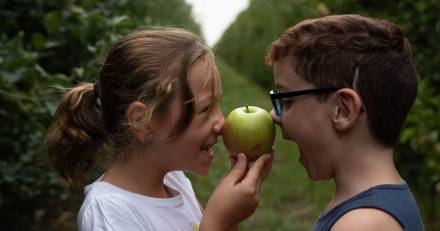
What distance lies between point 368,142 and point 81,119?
92 cm

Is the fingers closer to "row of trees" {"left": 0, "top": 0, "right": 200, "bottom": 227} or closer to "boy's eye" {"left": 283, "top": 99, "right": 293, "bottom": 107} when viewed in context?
"boy's eye" {"left": 283, "top": 99, "right": 293, "bottom": 107}

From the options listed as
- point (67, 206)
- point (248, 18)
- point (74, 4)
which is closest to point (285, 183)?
point (67, 206)

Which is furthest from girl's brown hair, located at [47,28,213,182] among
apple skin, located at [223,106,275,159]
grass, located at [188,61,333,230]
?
grass, located at [188,61,333,230]

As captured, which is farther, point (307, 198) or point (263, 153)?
point (307, 198)

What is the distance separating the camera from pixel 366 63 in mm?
1743

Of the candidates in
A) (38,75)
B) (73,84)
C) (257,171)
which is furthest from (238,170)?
(38,75)

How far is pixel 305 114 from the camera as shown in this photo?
1.82m

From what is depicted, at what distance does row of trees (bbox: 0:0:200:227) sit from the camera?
286cm

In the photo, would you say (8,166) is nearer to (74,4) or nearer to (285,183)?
(74,4)

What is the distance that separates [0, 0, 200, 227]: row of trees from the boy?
3.23 ft

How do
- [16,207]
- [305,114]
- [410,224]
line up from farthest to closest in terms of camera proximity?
[16,207]
[305,114]
[410,224]

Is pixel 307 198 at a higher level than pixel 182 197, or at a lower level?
lower

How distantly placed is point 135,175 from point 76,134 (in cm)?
30

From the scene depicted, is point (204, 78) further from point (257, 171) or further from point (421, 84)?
point (421, 84)
